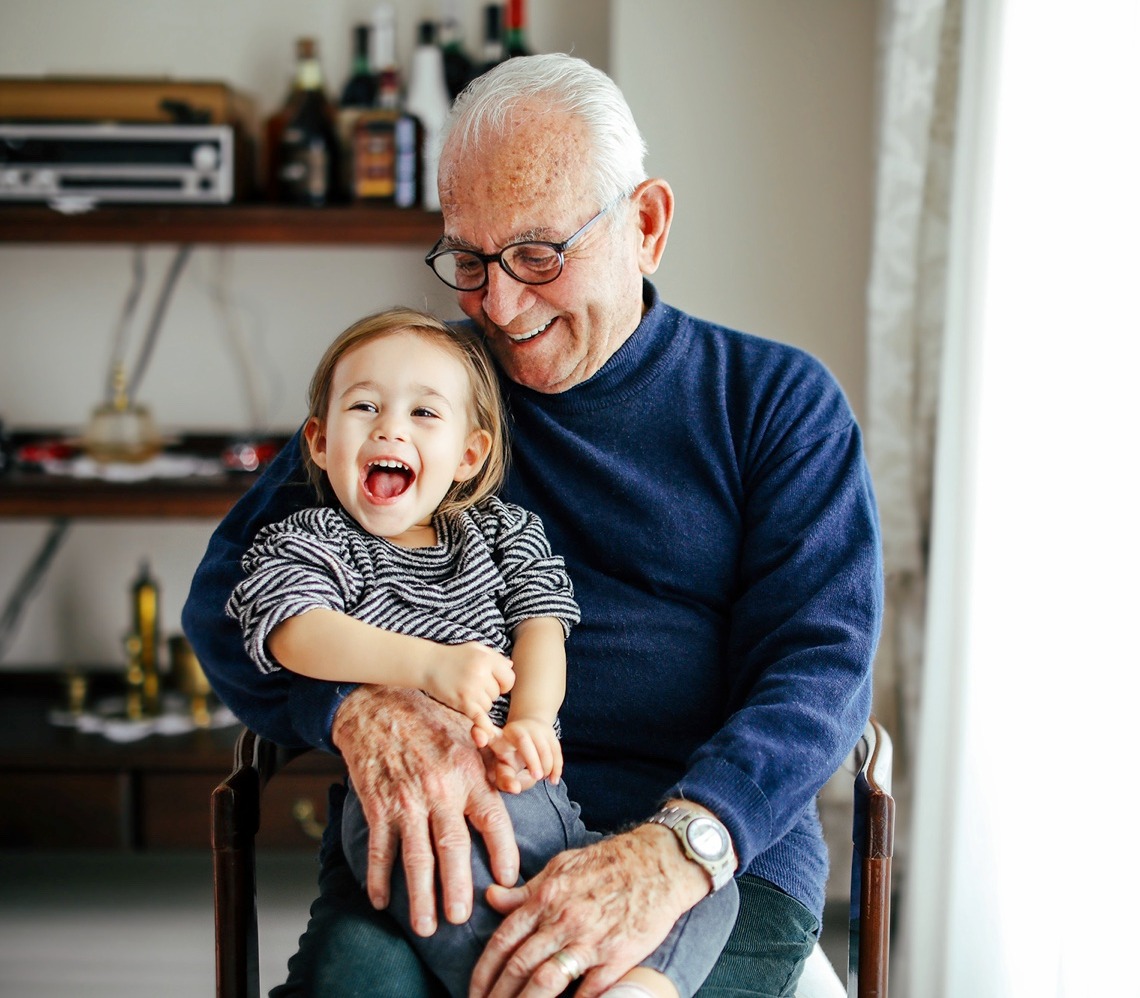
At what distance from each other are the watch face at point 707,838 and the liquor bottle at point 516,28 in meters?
2.20

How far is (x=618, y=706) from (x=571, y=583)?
16 centimetres

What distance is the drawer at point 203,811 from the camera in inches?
108

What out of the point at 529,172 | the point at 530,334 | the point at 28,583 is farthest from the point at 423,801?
the point at 28,583

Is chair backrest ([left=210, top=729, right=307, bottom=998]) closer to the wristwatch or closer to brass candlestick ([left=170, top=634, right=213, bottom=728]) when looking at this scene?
the wristwatch

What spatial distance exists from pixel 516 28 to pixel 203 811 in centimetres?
204

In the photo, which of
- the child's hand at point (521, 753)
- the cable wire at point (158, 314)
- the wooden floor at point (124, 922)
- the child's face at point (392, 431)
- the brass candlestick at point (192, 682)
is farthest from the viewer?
the cable wire at point (158, 314)

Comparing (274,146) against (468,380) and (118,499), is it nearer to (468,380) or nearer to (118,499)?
(118,499)

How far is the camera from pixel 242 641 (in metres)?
1.38

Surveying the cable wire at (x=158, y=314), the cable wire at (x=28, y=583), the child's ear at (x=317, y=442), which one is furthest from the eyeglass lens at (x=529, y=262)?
the cable wire at (x=28, y=583)

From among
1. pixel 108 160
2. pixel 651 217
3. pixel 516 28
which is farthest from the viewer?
pixel 516 28

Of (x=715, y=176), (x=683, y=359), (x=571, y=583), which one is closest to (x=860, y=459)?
(x=683, y=359)

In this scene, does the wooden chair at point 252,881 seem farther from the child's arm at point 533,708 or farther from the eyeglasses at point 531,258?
the eyeglasses at point 531,258

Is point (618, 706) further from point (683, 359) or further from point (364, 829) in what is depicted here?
point (683, 359)

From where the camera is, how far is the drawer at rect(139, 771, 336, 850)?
108 inches
